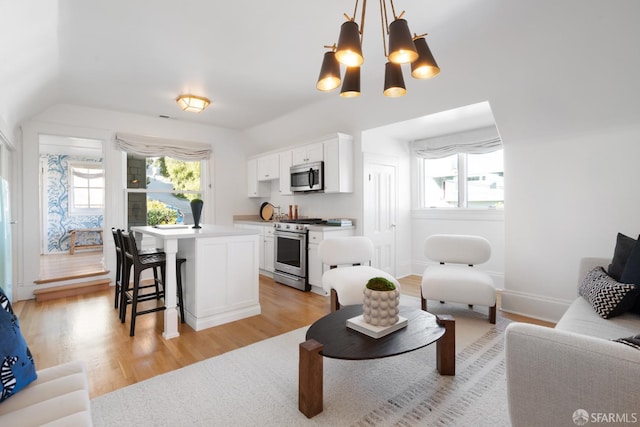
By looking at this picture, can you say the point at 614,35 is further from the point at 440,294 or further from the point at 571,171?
the point at 440,294

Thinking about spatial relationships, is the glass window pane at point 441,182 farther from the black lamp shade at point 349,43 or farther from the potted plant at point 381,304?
the black lamp shade at point 349,43

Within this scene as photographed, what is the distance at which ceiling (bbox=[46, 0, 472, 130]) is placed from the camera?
229cm

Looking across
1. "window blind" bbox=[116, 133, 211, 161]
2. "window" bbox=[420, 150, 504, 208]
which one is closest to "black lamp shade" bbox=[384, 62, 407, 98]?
"window" bbox=[420, 150, 504, 208]

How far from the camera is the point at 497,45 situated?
2.62 metres

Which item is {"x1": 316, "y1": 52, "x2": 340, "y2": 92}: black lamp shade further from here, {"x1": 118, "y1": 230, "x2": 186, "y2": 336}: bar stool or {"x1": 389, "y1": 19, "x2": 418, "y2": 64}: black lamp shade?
{"x1": 118, "y1": 230, "x2": 186, "y2": 336}: bar stool

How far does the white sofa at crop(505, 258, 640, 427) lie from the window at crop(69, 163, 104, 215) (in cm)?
887

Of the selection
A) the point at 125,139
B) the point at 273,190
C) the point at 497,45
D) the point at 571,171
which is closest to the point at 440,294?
the point at 571,171

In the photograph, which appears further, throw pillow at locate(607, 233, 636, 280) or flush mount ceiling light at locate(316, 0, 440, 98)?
throw pillow at locate(607, 233, 636, 280)

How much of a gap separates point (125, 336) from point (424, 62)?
10.1 feet

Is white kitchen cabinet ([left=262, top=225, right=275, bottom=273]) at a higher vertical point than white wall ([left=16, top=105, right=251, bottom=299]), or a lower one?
lower

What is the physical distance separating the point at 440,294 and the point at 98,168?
8.19 meters

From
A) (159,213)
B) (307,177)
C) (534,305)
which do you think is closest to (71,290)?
(159,213)

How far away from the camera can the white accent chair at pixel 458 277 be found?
2.80 meters

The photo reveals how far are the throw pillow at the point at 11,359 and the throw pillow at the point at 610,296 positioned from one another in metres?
2.87
